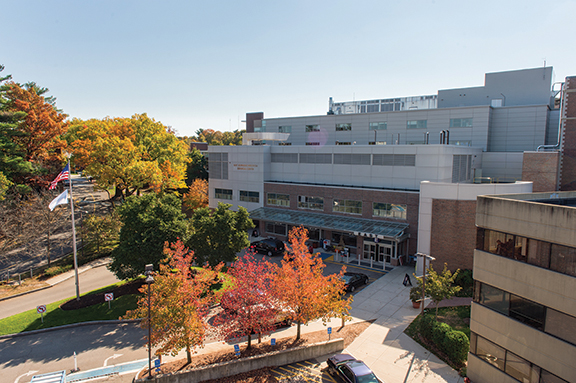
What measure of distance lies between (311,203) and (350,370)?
2727 centimetres

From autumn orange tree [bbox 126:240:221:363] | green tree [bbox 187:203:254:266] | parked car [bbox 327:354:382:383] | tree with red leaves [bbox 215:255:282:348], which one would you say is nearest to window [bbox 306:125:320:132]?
green tree [bbox 187:203:254:266]

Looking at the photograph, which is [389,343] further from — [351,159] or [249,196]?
[249,196]

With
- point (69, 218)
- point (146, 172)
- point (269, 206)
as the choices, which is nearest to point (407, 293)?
point (269, 206)

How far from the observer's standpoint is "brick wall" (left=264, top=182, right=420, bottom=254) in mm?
35156

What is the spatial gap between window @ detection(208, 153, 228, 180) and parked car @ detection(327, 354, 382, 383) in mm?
37078

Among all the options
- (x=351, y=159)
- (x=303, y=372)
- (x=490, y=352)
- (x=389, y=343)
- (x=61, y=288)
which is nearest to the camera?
(x=490, y=352)

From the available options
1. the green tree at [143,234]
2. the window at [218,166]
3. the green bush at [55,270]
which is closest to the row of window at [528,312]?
the green tree at [143,234]

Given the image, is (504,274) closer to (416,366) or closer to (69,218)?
(416,366)

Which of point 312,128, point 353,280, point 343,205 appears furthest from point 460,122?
point 353,280

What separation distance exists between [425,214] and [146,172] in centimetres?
3583

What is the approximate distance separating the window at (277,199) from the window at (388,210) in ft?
40.1

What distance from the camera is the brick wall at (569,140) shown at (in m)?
37.2

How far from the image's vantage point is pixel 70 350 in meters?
21.7

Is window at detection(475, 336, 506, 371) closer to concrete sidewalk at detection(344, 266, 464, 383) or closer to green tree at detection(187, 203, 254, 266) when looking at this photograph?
concrete sidewalk at detection(344, 266, 464, 383)
